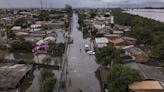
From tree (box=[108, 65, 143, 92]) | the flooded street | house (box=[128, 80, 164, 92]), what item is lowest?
the flooded street

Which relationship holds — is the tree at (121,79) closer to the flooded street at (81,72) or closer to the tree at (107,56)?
the flooded street at (81,72)

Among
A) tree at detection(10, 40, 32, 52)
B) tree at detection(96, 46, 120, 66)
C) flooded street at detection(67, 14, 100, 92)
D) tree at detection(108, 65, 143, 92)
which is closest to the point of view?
tree at detection(108, 65, 143, 92)

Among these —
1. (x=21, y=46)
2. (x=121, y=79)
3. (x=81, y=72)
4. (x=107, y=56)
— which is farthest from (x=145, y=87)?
(x=21, y=46)

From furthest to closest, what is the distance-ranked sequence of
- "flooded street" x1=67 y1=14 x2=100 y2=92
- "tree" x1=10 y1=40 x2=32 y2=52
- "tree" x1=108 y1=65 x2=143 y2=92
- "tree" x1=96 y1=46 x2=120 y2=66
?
"tree" x1=10 y1=40 x2=32 y2=52
"tree" x1=96 y1=46 x2=120 y2=66
"flooded street" x1=67 y1=14 x2=100 y2=92
"tree" x1=108 y1=65 x2=143 y2=92

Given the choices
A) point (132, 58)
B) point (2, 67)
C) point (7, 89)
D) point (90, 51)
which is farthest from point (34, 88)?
point (90, 51)

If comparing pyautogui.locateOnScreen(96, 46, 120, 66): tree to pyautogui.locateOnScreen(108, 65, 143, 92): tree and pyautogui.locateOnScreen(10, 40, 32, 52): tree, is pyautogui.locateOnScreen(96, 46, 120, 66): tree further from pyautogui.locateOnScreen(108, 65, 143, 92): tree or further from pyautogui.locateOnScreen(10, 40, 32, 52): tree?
pyautogui.locateOnScreen(10, 40, 32, 52): tree

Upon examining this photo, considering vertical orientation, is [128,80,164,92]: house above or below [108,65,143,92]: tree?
below

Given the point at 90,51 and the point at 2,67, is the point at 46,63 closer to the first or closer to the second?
the point at 2,67

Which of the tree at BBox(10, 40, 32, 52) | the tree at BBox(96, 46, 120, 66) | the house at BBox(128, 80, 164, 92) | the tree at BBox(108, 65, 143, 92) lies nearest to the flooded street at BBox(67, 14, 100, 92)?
the tree at BBox(96, 46, 120, 66)
